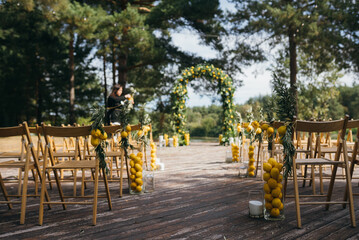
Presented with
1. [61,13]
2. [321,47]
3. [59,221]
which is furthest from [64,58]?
[59,221]

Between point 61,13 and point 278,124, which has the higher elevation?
point 61,13

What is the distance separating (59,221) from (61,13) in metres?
10.6

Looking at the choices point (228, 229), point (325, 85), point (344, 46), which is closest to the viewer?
point (228, 229)

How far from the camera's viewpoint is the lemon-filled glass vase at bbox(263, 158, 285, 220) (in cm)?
255

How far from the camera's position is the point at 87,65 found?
18.1 m

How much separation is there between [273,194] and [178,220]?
0.83m

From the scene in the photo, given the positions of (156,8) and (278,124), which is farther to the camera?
(156,8)

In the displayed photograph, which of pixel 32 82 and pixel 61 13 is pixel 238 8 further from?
pixel 32 82

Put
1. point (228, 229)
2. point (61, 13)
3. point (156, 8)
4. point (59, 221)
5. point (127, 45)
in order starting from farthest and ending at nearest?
point (156, 8) → point (127, 45) → point (61, 13) → point (59, 221) → point (228, 229)

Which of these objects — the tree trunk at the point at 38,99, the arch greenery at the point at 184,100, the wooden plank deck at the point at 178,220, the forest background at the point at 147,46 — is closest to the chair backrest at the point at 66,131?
the wooden plank deck at the point at 178,220

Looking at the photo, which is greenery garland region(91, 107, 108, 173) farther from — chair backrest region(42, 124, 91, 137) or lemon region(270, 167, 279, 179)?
lemon region(270, 167, 279, 179)

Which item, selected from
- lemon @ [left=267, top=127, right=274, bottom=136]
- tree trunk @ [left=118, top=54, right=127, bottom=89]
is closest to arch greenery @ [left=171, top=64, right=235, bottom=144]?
tree trunk @ [left=118, top=54, right=127, bottom=89]

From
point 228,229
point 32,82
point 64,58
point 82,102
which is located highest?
point 64,58

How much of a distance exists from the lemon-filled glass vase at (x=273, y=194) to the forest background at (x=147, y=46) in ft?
6.06
